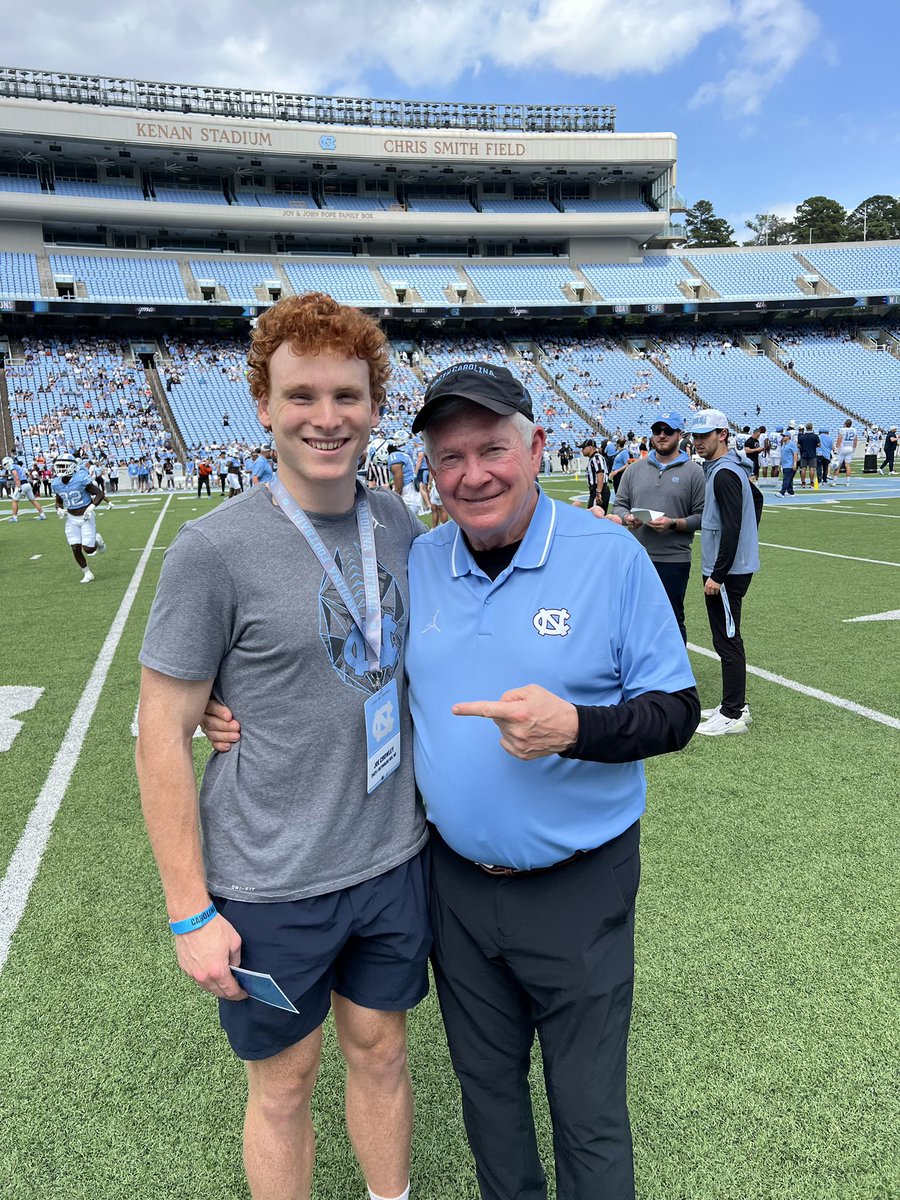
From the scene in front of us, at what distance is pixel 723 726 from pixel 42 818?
4.30 metres

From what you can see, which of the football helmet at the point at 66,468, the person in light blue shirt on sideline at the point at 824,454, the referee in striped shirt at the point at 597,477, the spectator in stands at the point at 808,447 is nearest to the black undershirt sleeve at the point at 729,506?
the football helmet at the point at 66,468

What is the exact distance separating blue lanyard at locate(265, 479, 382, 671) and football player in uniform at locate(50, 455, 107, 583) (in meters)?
11.5

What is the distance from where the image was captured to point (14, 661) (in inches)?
310

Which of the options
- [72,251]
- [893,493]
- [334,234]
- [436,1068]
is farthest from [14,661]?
[334,234]

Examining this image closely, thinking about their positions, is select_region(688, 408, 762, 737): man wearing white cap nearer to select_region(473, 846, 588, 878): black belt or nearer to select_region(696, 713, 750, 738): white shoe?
select_region(696, 713, 750, 738): white shoe

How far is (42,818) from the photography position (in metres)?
4.47

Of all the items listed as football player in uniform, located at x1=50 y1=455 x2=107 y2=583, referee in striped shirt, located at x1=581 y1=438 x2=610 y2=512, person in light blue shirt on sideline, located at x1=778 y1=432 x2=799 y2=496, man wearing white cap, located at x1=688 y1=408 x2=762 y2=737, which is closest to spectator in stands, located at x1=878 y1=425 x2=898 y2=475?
person in light blue shirt on sideline, located at x1=778 y1=432 x2=799 y2=496

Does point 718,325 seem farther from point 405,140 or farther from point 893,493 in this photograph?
point 893,493

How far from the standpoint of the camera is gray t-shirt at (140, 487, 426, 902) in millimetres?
1546

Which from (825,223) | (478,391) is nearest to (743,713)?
(478,391)

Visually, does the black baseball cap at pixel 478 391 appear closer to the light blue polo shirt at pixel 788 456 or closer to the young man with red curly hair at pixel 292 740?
the young man with red curly hair at pixel 292 740

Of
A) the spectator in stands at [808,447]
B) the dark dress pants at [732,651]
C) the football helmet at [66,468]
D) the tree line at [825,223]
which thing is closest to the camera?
the dark dress pants at [732,651]

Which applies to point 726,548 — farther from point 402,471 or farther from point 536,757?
point 402,471

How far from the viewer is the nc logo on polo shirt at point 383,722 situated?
5.59 ft
